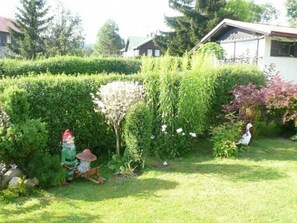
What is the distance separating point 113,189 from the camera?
4.94m

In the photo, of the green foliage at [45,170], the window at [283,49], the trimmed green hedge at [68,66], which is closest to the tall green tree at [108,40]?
the trimmed green hedge at [68,66]

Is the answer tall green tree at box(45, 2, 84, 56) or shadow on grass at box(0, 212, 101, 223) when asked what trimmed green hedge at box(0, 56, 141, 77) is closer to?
shadow on grass at box(0, 212, 101, 223)

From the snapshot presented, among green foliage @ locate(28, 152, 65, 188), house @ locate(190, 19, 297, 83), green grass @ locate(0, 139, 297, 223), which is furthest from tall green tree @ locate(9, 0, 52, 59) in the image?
green grass @ locate(0, 139, 297, 223)

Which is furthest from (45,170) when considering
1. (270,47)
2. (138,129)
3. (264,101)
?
(270,47)

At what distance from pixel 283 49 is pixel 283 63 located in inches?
30.6

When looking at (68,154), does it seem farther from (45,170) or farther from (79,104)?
(79,104)

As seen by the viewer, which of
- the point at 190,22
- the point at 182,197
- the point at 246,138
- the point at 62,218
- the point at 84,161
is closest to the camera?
the point at 62,218

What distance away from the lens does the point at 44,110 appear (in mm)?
5898

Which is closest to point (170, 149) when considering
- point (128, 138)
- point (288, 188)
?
point (128, 138)

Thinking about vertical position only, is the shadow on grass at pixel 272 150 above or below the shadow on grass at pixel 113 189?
above

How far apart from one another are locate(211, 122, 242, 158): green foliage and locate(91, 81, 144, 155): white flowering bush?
6.40 feet

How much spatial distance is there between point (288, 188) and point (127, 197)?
2456 mm

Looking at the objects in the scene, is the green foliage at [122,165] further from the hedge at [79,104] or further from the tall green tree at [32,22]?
the tall green tree at [32,22]

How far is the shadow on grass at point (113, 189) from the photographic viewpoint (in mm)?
4652
